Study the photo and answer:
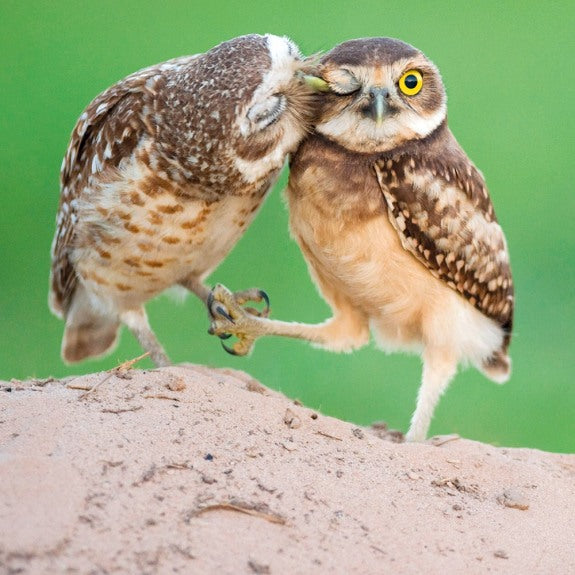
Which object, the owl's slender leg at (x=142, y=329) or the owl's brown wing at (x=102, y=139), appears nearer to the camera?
the owl's brown wing at (x=102, y=139)

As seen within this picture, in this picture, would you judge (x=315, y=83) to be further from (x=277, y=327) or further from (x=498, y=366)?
(x=498, y=366)

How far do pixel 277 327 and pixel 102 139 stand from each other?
117cm

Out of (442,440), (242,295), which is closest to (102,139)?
(242,295)

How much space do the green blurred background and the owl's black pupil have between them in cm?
265

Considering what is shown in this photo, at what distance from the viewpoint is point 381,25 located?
1034cm

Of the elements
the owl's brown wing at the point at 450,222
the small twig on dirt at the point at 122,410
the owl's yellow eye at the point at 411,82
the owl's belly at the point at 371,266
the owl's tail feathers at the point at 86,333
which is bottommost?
the small twig on dirt at the point at 122,410

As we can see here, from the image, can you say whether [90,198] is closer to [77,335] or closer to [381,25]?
[77,335]

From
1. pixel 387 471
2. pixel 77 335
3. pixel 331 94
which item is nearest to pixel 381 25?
pixel 77 335

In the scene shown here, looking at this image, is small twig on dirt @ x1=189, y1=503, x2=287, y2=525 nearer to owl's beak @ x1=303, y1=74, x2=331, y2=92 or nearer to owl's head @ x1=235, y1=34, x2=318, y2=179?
owl's head @ x1=235, y1=34, x2=318, y2=179

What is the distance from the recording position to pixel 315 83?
14.4 ft

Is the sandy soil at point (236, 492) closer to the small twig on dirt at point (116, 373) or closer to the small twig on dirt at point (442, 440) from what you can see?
the small twig on dirt at point (116, 373)

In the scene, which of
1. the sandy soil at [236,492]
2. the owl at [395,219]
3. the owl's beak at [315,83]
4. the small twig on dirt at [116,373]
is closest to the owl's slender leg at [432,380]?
the owl at [395,219]

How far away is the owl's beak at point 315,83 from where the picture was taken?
14.4ft

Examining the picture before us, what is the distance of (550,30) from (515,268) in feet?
11.5
